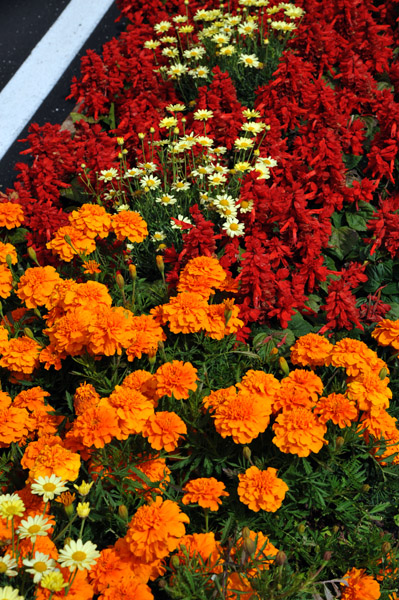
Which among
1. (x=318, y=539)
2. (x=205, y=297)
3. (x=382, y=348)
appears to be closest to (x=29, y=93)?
(x=205, y=297)

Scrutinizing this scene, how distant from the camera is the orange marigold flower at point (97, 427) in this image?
1902mm

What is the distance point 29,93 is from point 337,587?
401cm

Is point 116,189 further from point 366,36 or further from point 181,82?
point 366,36

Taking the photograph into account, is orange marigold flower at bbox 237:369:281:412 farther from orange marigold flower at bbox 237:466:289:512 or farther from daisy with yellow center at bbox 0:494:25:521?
daisy with yellow center at bbox 0:494:25:521

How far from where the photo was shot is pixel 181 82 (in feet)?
13.2

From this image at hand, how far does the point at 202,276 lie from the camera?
245 cm

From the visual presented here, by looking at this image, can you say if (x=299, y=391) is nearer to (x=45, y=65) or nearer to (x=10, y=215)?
(x=10, y=215)

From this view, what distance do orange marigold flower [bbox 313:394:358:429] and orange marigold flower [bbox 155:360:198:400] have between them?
1.40 feet

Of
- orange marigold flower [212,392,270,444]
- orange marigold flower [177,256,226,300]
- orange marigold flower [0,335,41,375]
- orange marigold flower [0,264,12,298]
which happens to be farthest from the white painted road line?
orange marigold flower [212,392,270,444]

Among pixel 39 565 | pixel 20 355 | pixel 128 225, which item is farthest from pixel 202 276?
pixel 39 565

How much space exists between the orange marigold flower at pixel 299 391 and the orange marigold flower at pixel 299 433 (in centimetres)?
6

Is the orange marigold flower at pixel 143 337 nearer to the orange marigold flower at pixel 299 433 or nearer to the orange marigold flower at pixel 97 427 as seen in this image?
the orange marigold flower at pixel 97 427

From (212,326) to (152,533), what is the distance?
891 mm

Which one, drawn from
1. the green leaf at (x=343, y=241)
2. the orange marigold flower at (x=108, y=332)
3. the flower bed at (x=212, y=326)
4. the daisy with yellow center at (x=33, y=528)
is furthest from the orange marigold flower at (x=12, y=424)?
the green leaf at (x=343, y=241)
